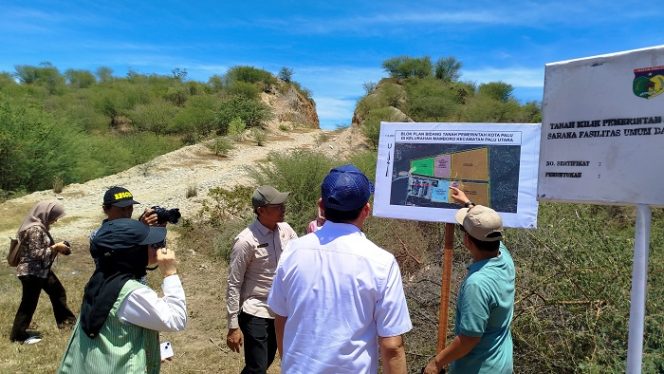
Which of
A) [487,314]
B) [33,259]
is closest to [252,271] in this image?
[487,314]

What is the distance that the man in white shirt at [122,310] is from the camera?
2156mm

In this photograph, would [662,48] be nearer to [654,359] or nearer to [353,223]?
[353,223]

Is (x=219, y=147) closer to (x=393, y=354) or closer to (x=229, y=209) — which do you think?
(x=229, y=209)

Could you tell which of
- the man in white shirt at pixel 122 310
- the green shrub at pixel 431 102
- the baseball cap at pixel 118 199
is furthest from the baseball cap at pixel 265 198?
the green shrub at pixel 431 102

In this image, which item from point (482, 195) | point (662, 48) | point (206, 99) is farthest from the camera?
point (206, 99)

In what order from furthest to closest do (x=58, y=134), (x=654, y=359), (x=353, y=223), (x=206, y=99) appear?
(x=206, y=99) → (x=58, y=134) → (x=654, y=359) → (x=353, y=223)

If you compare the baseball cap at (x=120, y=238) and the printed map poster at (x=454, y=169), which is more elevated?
the printed map poster at (x=454, y=169)

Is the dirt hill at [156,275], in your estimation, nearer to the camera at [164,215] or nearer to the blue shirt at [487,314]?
the camera at [164,215]

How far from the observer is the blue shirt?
2143 mm

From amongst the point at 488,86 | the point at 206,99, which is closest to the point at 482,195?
the point at 206,99

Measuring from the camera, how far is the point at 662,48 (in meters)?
2.18

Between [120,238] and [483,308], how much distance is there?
1.57 metres

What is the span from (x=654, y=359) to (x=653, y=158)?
4.73ft

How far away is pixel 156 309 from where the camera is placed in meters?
2.17
